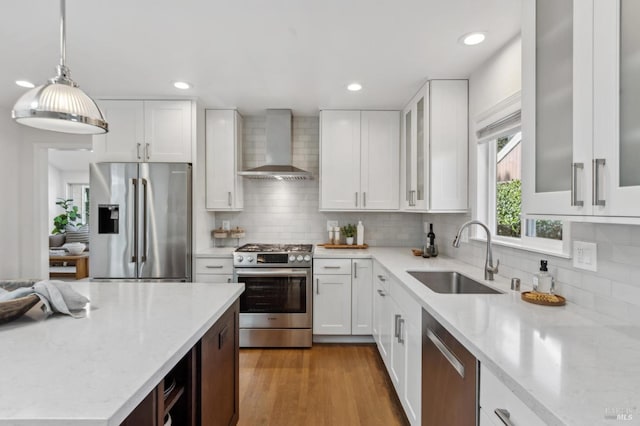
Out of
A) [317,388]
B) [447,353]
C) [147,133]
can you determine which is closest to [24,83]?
[147,133]

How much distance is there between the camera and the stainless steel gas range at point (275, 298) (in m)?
3.12

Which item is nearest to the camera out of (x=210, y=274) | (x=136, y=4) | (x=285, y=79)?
(x=136, y=4)

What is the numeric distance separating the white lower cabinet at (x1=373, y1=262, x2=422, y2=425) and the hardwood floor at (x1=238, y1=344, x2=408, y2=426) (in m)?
0.19

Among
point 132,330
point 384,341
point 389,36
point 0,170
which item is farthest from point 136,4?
point 0,170

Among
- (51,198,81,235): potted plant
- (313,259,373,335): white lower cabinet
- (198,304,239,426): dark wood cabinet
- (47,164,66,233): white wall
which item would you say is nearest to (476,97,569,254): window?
(313,259,373,335): white lower cabinet

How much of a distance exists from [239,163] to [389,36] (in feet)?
7.04

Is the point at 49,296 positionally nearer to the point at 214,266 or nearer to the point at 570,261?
the point at 214,266

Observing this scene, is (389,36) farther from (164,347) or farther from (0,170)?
(0,170)

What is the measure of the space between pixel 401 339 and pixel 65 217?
898 centimetres

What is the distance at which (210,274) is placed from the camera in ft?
10.5

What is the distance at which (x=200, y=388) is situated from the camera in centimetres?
133

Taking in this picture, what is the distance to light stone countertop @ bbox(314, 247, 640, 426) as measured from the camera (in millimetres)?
733

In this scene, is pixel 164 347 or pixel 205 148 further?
pixel 205 148

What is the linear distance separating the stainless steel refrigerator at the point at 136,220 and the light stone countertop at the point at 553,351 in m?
2.34
